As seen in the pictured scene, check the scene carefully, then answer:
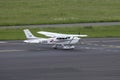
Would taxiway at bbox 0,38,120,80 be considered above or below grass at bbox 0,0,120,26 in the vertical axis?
above

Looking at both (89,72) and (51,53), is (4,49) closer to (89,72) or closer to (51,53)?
(51,53)

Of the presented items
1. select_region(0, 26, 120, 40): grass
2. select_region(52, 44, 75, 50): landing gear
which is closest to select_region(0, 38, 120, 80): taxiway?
select_region(52, 44, 75, 50): landing gear

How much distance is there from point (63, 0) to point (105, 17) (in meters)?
24.9

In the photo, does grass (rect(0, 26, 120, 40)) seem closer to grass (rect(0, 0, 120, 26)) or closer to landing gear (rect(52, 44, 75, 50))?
grass (rect(0, 0, 120, 26))

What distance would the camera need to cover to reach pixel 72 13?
293ft

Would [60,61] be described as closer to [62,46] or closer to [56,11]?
[62,46]

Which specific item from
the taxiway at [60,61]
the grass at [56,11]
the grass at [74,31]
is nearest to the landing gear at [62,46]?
the taxiway at [60,61]

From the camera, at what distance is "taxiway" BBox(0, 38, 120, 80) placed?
111ft

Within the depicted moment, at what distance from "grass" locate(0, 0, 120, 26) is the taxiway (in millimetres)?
25306

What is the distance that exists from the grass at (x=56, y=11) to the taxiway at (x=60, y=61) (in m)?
25.3

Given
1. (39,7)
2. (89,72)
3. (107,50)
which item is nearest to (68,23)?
(39,7)

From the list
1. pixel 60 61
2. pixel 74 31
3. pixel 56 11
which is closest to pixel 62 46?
pixel 60 61

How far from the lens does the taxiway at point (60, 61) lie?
111 ft

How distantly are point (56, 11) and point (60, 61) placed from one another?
5152 centimetres
